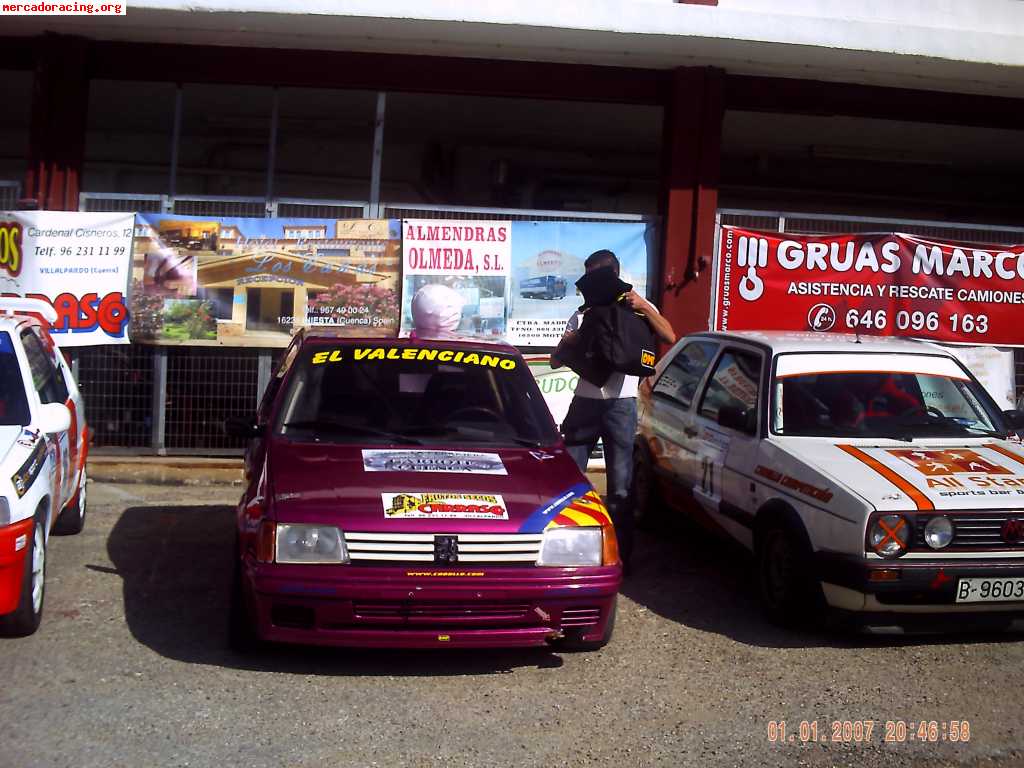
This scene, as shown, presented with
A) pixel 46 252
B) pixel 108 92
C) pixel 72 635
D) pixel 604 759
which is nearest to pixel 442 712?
pixel 604 759

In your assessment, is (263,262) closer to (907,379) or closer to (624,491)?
(624,491)

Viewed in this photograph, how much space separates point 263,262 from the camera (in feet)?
31.0

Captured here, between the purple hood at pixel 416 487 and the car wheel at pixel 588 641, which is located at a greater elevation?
the purple hood at pixel 416 487

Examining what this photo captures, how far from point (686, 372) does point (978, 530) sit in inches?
105

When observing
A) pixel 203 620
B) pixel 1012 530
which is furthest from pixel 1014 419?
pixel 203 620

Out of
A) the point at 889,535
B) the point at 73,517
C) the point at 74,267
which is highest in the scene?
→ the point at 74,267

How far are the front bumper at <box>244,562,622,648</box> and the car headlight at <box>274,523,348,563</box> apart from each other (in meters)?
0.04

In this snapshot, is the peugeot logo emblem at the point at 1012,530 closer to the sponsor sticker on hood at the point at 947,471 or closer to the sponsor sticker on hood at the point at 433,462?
the sponsor sticker on hood at the point at 947,471

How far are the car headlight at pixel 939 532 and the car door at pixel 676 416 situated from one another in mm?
2022

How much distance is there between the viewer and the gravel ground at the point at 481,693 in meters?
4.21

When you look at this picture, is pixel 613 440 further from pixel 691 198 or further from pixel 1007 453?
pixel 691 198

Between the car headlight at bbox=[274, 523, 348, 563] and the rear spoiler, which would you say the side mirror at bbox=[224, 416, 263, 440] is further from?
the rear spoiler

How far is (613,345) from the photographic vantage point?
6.39 m

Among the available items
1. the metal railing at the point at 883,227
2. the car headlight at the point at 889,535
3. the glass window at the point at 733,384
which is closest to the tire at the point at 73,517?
the glass window at the point at 733,384
